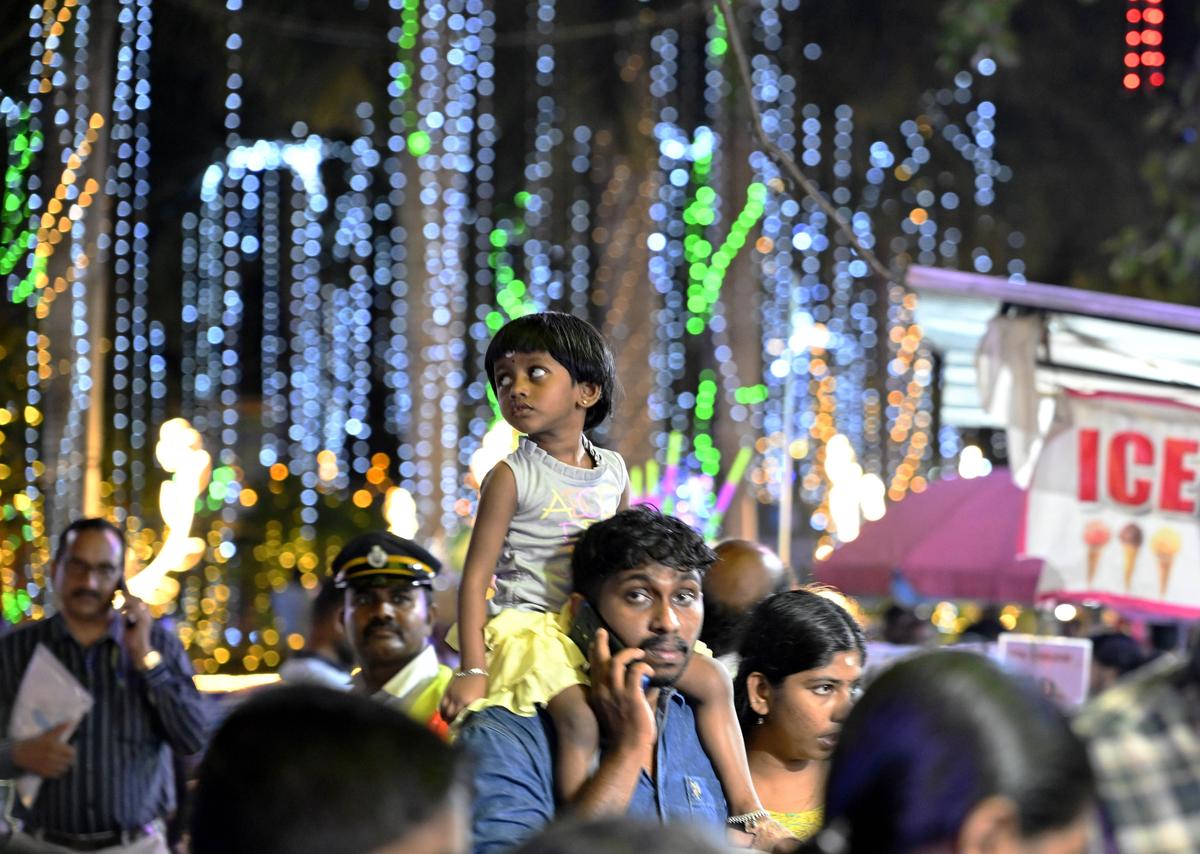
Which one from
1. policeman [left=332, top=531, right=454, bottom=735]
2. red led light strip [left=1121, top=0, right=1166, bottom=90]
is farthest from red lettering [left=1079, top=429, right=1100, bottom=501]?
red led light strip [left=1121, top=0, right=1166, bottom=90]

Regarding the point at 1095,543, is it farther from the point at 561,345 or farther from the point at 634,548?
the point at 634,548

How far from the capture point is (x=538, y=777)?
3635mm

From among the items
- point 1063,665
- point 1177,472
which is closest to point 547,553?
point 1177,472

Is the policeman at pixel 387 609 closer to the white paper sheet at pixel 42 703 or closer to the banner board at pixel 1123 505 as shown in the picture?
the white paper sheet at pixel 42 703

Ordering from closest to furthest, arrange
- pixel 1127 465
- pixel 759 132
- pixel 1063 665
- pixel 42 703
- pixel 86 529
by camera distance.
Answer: pixel 42 703 → pixel 759 132 → pixel 86 529 → pixel 1127 465 → pixel 1063 665

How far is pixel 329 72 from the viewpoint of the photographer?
69.1 feet

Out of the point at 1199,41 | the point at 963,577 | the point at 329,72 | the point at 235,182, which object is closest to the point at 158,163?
the point at 235,182

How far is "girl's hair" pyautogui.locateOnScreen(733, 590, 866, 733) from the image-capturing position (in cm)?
411

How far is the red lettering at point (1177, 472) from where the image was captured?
26.2 ft

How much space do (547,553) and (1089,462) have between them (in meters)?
4.74

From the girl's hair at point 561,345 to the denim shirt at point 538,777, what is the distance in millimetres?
896

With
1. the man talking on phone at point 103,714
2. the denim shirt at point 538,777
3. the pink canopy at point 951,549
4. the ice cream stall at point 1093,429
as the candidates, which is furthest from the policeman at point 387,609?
the pink canopy at point 951,549

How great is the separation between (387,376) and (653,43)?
13.3 metres

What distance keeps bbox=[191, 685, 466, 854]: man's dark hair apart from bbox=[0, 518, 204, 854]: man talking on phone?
4.28m
